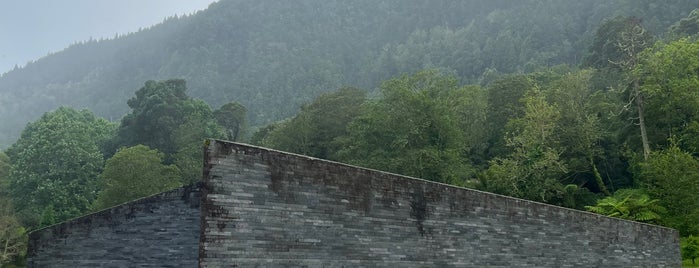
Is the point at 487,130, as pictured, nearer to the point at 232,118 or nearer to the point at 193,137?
the point at 193,137

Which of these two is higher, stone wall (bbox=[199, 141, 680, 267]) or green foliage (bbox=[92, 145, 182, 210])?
green foliage (bbox=[92, 145, 182, 210])

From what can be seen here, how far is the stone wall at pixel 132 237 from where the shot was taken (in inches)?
495

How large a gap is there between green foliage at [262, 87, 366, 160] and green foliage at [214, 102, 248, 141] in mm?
16644

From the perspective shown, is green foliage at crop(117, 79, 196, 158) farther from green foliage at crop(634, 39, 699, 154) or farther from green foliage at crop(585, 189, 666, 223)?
green foliage at crop(634, 39, 699, 154)

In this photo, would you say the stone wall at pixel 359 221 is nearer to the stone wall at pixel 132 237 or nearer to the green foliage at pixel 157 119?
the stone wall at pixel 132 237

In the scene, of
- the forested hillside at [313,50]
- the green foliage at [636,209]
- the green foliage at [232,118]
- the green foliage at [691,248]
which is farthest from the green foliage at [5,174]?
the green foliage at [691,248]

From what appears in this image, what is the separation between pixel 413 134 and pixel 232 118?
97.6ft

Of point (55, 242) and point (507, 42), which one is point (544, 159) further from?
point (507, 42)

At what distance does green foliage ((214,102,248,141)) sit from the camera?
53.0 metres

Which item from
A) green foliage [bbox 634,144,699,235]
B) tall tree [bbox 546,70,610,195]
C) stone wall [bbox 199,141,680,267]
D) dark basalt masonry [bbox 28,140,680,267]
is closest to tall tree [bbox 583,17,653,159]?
tall tree [bbox 546,70,610,195]

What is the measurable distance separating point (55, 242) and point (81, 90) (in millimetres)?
118917

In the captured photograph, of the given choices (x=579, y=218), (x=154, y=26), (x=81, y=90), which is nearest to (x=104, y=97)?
(x=81, y=90)

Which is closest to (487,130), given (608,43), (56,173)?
(608,43)

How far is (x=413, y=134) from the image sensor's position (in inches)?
1091
